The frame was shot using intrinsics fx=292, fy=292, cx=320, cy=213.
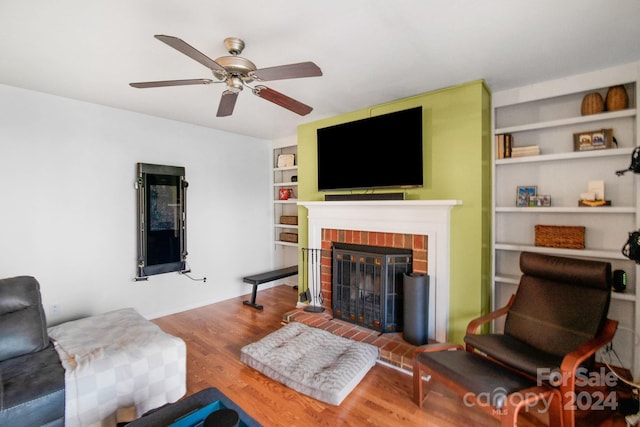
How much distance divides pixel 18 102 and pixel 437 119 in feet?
13.2

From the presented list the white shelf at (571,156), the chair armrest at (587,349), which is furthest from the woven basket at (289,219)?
the chair armrest at (587,349)

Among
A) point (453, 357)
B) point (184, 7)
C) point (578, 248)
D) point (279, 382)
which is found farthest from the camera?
point (578, 248)

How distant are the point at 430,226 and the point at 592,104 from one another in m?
1.66

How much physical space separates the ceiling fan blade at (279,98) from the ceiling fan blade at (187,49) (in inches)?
12.7

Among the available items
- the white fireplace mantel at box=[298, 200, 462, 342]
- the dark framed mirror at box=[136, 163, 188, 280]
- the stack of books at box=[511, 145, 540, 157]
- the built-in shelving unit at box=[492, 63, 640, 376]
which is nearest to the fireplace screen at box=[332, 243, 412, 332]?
the white fireplace mantel at box=[298, 200, 462, 342]

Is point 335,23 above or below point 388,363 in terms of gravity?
above

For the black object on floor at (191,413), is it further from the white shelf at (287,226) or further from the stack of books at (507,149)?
the white shelf at (287,226)

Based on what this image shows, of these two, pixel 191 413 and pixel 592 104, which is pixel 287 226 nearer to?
pixel 191 413

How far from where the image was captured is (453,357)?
200cm

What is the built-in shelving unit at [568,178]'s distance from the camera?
2389 mm

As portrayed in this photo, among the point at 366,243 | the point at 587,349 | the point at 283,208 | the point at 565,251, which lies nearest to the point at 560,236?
the point at 565,251

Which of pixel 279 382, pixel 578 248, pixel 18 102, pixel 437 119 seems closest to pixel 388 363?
pixel 279 382

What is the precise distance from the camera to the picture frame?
2.46 metres

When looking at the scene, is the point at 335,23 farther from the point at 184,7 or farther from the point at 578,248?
the point at 578,248
